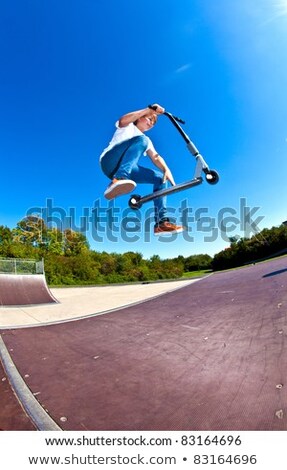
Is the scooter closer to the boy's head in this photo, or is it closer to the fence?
the boy's head

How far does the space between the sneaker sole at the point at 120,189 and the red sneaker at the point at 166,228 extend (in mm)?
853

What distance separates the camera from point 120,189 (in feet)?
10.1

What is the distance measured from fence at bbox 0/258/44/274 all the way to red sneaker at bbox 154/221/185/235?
35.8 feet

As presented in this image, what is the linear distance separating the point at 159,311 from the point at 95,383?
11.7 ft

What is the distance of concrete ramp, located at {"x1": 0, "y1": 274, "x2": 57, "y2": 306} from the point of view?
9205 millimetres

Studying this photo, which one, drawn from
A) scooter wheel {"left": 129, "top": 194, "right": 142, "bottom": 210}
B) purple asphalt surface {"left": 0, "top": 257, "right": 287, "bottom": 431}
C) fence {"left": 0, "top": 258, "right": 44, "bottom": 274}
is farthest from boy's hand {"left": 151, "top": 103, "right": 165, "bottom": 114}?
fence {"left": 0, "top": 258, "right": 44, "bottom": 274}

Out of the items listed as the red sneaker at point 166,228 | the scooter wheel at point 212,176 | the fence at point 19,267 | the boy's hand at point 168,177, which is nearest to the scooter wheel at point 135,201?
the red sneaker at point 166,228

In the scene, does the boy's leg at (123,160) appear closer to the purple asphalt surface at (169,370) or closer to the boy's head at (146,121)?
the boy's head at (146,121)

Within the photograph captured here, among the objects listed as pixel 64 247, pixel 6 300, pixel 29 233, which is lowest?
pixel 6 300

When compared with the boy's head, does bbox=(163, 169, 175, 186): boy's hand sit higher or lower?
lower

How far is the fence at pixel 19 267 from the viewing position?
1252 centimetres

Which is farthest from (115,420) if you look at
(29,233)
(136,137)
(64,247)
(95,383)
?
(29,233)

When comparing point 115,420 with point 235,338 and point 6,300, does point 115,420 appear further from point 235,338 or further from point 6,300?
point 6,300
